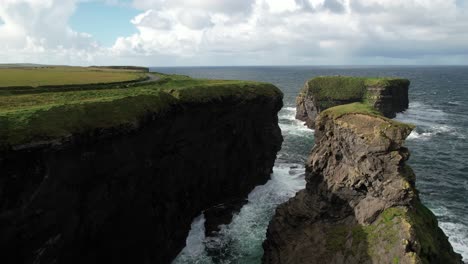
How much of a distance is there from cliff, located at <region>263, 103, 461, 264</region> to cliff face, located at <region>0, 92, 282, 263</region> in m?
11.6

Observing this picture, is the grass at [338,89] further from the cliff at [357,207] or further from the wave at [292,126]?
the cliff at [357,207]

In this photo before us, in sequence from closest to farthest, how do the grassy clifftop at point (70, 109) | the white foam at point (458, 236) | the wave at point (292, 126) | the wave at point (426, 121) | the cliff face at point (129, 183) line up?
the cliff face at point (129, 183), the grassy clifftop at point (70, 109), the white foam at point (458, 236), the wave at point (426, 121), the wave at point (292, 126)

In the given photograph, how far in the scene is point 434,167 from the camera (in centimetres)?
6638

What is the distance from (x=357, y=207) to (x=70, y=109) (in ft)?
82.9

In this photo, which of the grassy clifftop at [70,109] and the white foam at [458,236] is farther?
Result: the white foam at [458,236]

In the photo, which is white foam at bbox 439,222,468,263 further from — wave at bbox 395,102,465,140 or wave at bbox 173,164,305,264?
wave at bbox 395,102,465,140

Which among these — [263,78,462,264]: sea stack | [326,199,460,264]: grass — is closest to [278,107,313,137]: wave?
[263,78,462,264]: sea stack

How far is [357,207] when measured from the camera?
33000mm

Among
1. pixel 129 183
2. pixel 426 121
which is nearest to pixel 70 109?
pixel 129 183

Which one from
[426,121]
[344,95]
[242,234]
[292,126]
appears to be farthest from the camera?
[344,95]

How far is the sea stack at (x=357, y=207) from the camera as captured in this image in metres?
28.6

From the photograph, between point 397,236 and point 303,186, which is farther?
point 303,186

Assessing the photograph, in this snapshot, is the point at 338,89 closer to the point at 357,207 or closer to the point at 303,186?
the point at 303,186

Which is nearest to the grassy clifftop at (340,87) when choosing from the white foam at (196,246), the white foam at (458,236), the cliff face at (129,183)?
the cliff face at (129,183)
